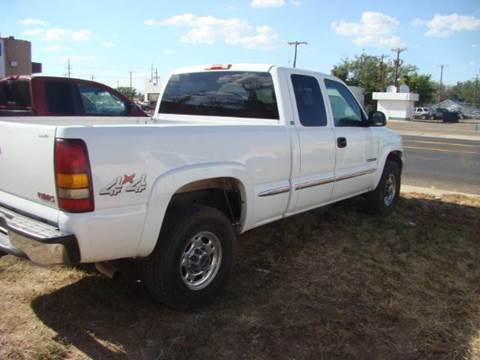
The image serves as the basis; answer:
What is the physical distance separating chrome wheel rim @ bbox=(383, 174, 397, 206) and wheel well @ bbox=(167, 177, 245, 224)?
9.89 feet

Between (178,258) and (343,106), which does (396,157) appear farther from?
(178,258)

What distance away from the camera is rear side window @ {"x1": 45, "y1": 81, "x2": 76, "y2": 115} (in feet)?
24.0

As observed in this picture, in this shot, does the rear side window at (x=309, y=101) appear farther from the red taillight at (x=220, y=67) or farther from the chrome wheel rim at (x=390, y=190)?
the chrome wheel rim at (x=390, y=190)

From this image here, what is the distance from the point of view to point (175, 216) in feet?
11.1

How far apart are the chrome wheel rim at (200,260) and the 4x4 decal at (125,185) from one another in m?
0.62

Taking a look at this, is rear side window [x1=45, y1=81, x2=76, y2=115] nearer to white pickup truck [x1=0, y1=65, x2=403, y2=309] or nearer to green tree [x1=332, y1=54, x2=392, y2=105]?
white pickup truck [x1=0, y1=65, x2=403, y2=309]

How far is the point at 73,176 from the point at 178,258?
38.2 inches

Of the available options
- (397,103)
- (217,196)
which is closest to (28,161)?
(217,196)

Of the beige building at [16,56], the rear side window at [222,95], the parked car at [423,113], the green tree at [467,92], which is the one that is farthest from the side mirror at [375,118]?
the green tree at [467,92]

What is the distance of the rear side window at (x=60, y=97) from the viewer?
732 centimetres

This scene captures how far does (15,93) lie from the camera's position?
7.58 meters

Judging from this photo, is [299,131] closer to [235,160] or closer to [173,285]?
[235,160]

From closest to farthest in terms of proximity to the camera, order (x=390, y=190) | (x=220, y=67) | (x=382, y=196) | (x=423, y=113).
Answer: (x=220, y=67) → (x=382, y=196) → (x=390, y=190) → (x=423, y=113)

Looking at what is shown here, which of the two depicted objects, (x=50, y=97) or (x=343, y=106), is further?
(x=50, y=97)
